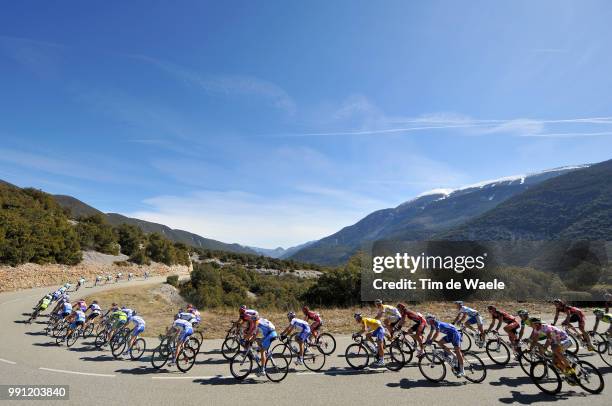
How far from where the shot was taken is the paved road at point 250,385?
8516mm

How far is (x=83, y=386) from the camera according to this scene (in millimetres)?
9352

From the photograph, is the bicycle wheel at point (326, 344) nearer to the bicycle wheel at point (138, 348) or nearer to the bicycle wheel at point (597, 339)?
the bicycle wheel at point (138, 348)

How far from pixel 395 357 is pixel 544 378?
157 inches

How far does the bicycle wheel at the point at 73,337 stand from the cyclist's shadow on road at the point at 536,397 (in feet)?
50.5

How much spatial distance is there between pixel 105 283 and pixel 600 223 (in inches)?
5570

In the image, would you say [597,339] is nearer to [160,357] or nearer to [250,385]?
[250,385]

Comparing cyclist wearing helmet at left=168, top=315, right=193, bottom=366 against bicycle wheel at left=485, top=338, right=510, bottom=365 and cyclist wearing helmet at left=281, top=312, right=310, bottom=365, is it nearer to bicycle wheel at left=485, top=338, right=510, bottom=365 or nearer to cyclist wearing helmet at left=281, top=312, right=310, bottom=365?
cyclist wearing helmet at left=281, top=312, right=310, bottom=365

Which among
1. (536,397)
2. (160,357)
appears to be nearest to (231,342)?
(160,357)

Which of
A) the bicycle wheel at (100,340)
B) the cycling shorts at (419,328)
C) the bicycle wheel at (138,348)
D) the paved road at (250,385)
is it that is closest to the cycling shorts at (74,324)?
the bicycle wheel at (100,340)

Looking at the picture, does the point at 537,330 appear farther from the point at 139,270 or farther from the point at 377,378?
the point at 139,270

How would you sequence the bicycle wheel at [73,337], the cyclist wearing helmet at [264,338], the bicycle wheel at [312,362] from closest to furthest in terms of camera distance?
the cyclist wearing helmet at [264,338]
the bicycle wheel at [312,362]
the bicycle wheel at [73,337]

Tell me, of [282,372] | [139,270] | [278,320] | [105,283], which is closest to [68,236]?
[105,283]

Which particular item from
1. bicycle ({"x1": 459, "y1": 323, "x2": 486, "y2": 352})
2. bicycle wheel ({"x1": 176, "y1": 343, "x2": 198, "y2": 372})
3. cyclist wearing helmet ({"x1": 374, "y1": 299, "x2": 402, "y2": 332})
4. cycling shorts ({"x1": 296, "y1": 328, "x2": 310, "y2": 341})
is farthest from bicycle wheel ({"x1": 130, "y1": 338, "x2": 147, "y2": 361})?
bicycle ({"x1": 459, "y1": 323, "x2": 486, "y2": 352})

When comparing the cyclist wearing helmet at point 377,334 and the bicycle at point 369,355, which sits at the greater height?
the cyclist wearing helmet at point 377,334
